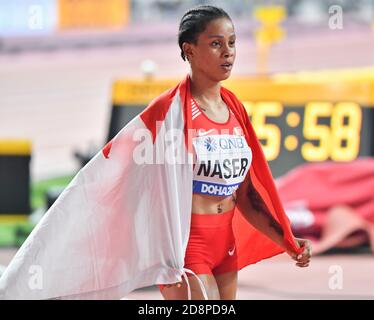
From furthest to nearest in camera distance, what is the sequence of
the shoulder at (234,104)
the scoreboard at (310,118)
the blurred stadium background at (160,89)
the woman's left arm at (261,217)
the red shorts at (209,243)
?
the scoreboard at (310,118) → the blurred stadium background at (160,89) → the woman's left arm at (261,217) → the shoulder at (234,104) → the red shorts at (209,243)

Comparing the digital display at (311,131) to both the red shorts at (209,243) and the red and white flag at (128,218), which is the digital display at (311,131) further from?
the red shorts at (209,243)

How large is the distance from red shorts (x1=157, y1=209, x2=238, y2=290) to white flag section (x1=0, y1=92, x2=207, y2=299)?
0.10m

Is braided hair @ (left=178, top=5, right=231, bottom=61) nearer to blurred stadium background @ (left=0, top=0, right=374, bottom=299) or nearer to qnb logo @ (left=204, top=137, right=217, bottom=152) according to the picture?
qnb logo @ (left=204, top=137, right=217, bottom=152)

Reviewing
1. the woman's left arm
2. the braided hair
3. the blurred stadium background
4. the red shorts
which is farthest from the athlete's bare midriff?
the blurred stadium background

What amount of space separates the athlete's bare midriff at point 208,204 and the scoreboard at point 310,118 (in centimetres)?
475

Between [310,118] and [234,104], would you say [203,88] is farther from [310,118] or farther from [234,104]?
[310,118]

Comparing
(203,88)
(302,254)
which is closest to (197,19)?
(203,88)

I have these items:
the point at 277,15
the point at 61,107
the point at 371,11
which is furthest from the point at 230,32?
the point at 371,11

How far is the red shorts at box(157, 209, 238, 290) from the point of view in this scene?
446 cm

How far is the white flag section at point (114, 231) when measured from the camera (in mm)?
4355

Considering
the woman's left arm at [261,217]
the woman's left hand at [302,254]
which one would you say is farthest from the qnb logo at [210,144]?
the woman's left hand at [302,254]

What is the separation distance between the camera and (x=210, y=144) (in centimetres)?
441

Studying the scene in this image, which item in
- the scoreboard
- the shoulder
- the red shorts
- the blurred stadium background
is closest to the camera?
the red shorts

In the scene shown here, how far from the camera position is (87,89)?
66.0 ft
